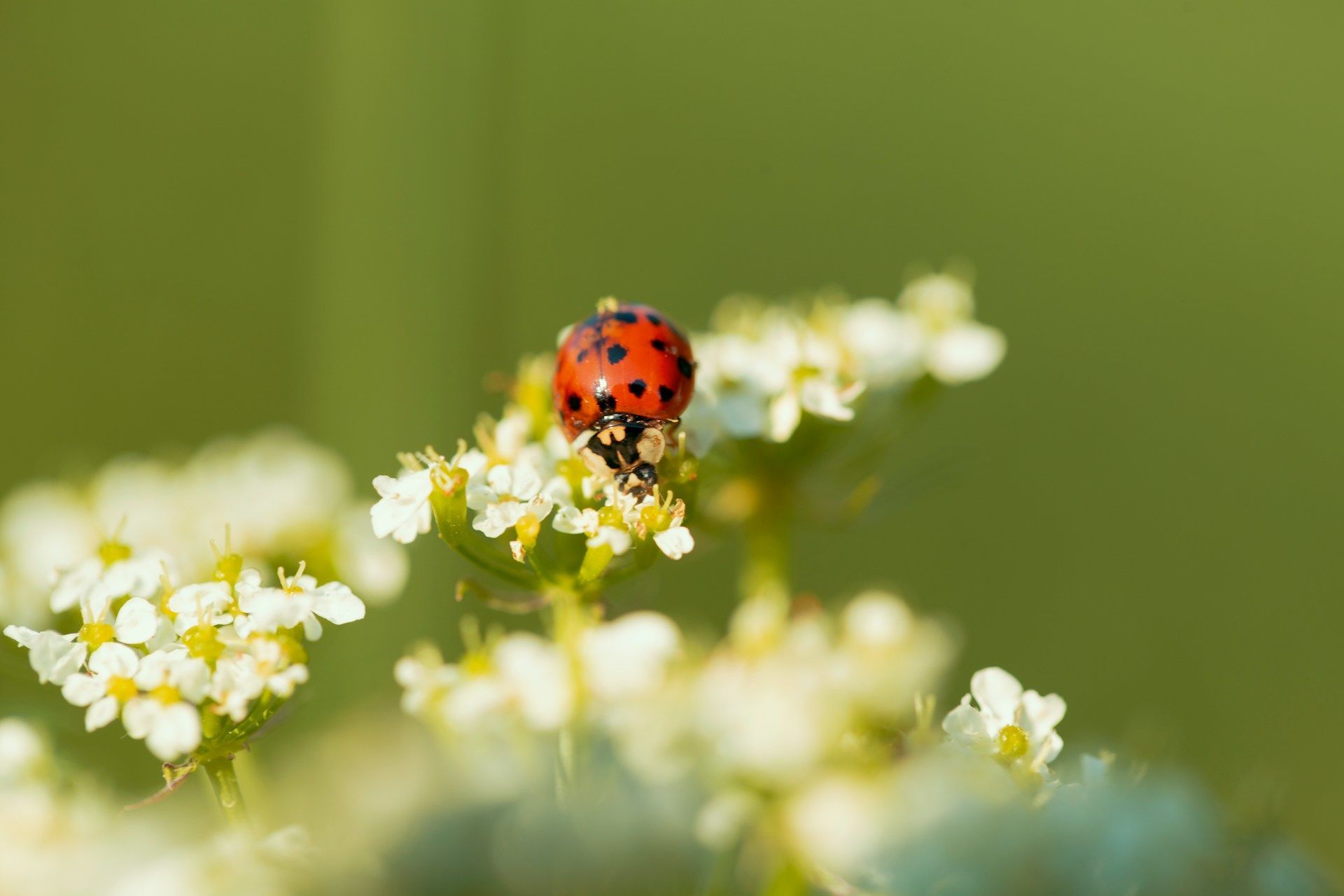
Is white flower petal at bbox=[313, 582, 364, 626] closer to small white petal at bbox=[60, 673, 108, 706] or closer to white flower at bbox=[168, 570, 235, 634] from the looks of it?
white flower at bbox=[168, 570, 235, 634]

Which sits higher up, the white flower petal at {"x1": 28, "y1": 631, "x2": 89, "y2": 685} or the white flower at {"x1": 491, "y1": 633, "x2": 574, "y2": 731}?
the white flower petal at {"x1": 28, "y1": 631, "x2": 89, "y2": 685}

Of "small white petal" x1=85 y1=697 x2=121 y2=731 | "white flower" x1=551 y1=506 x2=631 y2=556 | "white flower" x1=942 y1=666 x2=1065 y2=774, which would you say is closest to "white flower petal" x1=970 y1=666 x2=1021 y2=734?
"white flower" x1=942 y1=666 x2=1065 y2=774

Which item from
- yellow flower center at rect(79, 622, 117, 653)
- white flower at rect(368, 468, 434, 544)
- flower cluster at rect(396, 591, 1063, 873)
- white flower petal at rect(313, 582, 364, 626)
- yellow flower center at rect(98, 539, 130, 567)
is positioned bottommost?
flower cluster at rect(396, 591, 1063, 873)

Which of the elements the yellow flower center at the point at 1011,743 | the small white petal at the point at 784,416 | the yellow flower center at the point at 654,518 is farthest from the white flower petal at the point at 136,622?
the yellow flower center at the point at 1011,743

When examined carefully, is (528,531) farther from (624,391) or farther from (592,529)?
(624,391)

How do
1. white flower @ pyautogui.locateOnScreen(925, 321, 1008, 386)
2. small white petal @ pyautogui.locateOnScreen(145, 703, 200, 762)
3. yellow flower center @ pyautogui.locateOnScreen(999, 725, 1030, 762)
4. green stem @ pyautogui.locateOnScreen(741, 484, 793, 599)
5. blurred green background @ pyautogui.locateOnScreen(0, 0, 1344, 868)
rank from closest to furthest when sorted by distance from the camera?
small white petal @ pyautogui.locateOnScreen(145, 703, 200, 762) → yellow flower center @ pyautogui.locateOnScreen(999, 725, 1030, 762) → green stem @ pyautogui.locateOnScreen(741, 484, 793, 599) → white flower @ pyautogui.locateOnScreen(925, 321, 1008, 386) → blurred green background @ pyautogui.locateOnScreen(0, 0, 1344, 868)

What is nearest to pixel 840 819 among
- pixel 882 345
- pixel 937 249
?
pixel 882 345

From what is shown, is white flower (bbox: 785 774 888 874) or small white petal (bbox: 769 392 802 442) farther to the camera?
small white petal (bbox: 769 392 802 442)
